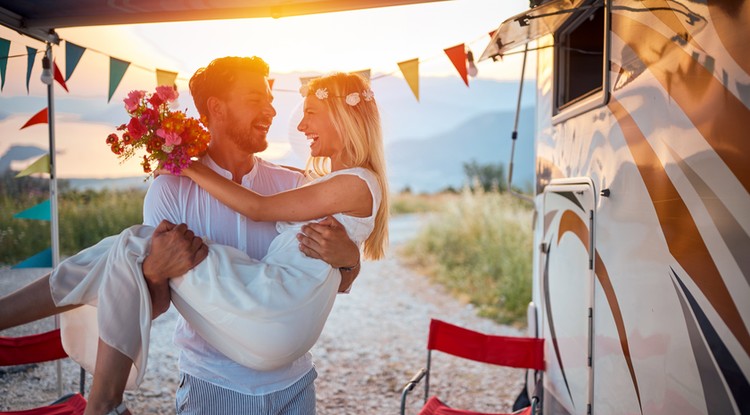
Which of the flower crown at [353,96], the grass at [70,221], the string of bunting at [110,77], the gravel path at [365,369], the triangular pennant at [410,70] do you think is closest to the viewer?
the flower crown at [353,96]

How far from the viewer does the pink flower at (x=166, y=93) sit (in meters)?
2.53

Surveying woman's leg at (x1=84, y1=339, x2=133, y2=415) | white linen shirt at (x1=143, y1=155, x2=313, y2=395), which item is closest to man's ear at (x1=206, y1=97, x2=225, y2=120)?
white linen shirt at (x1=143, y1=155, x2=313, y2=395)

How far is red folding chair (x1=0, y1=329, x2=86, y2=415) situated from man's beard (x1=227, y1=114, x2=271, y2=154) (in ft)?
6.38

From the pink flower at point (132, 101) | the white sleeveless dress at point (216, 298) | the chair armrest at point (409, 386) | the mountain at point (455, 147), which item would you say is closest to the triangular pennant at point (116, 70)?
the pink flower at point (132, 101)

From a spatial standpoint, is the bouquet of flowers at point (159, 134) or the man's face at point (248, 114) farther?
the man's face at point (248, 114)

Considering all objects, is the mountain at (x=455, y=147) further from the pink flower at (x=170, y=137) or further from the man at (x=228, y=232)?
the pink flower at (x=170, y=137)

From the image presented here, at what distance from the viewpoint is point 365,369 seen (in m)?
7.64

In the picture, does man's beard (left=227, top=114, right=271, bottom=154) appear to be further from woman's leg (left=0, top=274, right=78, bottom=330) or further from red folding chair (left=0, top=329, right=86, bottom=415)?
red folding chair (left=0, top=329, right=86, bottom=415)

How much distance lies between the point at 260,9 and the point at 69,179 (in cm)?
549

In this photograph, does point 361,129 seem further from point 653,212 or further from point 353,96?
point 653,212

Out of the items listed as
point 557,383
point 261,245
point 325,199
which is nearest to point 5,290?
point 261,245

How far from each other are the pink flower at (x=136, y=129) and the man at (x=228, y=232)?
7.9 inches

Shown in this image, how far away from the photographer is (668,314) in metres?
2.20

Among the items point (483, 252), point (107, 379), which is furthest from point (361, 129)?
point (483, 252)
